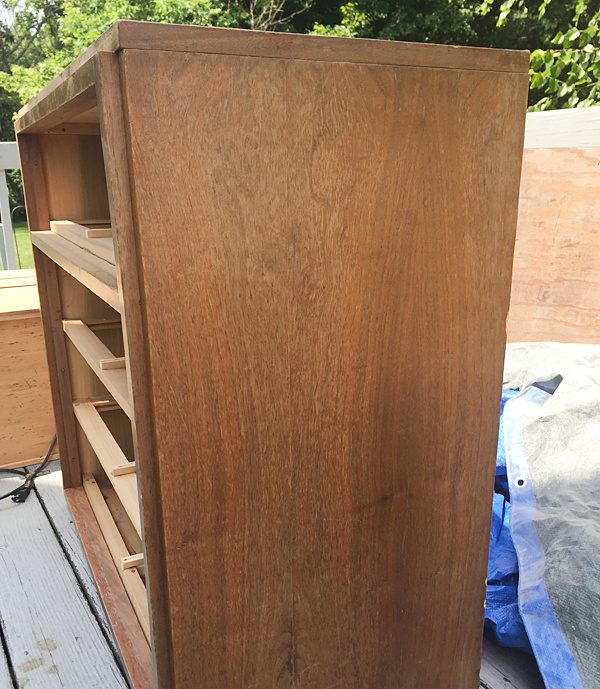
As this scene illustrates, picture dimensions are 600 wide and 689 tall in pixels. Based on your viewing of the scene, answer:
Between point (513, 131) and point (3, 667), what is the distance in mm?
1534

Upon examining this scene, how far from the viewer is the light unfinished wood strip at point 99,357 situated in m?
1.18

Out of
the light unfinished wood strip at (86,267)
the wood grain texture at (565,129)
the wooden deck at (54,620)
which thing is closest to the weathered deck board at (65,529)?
the wooden deck at (54,620)

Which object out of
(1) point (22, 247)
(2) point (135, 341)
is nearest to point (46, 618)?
(2) point (135, 341)

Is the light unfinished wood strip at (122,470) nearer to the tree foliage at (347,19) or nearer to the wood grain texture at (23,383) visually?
the wood grain texture at (23,383)

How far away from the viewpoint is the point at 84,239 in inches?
64.7

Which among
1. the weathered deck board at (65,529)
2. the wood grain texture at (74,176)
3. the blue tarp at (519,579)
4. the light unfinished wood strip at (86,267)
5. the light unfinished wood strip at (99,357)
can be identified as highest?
the wood grain texture at (74,176)

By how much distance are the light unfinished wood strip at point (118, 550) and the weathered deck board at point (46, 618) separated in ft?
0.39

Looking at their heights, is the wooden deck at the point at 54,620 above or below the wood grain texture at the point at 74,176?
below

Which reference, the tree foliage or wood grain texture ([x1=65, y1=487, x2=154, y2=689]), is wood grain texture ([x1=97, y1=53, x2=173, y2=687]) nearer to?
wood grain texture ([x1=65, y1=487, x2=154, y2=689])

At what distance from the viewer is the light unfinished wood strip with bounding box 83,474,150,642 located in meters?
1.52

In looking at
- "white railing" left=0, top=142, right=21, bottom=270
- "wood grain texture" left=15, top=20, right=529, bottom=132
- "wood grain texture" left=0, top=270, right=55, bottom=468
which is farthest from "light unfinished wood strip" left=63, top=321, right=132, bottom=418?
"white railing" left=0, top=142, right=21, bottom=270

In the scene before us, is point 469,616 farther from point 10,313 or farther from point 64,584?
point 10,313

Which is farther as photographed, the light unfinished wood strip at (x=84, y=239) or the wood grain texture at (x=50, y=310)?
the wood grain texture at (x=50, y=310)

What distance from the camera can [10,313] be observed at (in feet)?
7.31
